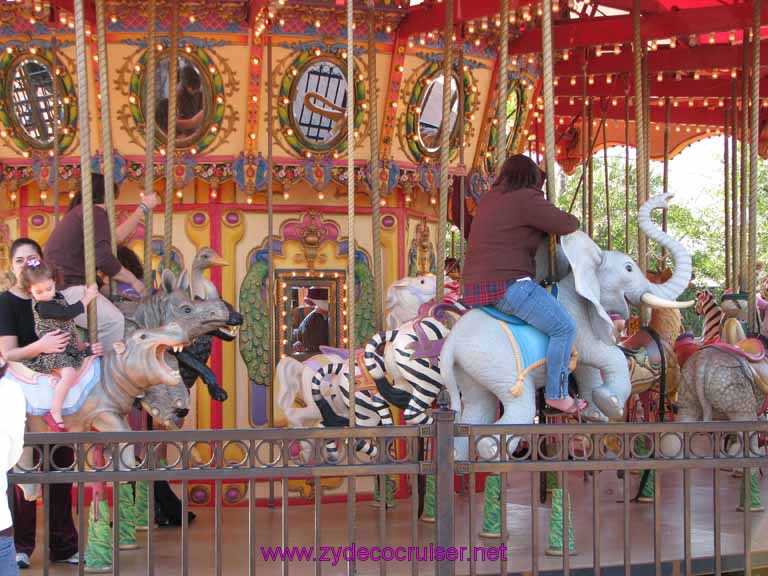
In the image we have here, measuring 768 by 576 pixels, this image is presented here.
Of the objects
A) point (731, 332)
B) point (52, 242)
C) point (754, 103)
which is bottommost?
point (731, 332)

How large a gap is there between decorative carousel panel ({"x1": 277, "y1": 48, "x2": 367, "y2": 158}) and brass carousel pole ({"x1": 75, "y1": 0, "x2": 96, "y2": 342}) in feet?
8.07

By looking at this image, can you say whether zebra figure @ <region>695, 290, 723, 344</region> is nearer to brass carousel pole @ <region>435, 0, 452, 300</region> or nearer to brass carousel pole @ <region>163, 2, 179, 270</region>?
brass carousel pole @ <region>435, 0, 452, 300</region>

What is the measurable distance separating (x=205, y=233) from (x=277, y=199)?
1.87 feet

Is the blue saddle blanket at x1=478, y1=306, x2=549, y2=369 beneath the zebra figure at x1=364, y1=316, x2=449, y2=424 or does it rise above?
above

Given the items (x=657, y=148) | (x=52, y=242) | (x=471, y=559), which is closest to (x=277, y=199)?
(x=52, y=242)

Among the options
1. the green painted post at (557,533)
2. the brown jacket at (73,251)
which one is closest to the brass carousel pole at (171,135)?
the brown jacket at (73,251)

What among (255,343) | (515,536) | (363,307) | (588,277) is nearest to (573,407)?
(588,277)

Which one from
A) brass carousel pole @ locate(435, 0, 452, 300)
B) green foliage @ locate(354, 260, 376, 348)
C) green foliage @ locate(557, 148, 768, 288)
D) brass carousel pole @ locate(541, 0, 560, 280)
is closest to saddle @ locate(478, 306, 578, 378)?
brass carousel pole @ locate(541, 0, 560, 280)

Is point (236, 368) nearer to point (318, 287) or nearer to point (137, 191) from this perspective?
point (318, 287)

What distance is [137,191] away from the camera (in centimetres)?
842

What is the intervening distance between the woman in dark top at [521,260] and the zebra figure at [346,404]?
1583 millimetres

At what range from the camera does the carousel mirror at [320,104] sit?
821 centimetres

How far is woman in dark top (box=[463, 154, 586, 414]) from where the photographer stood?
5.58m

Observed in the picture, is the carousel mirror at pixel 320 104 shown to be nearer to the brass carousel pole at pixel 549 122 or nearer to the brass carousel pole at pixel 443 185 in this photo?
the brass carousel pole at pixel 443 185
